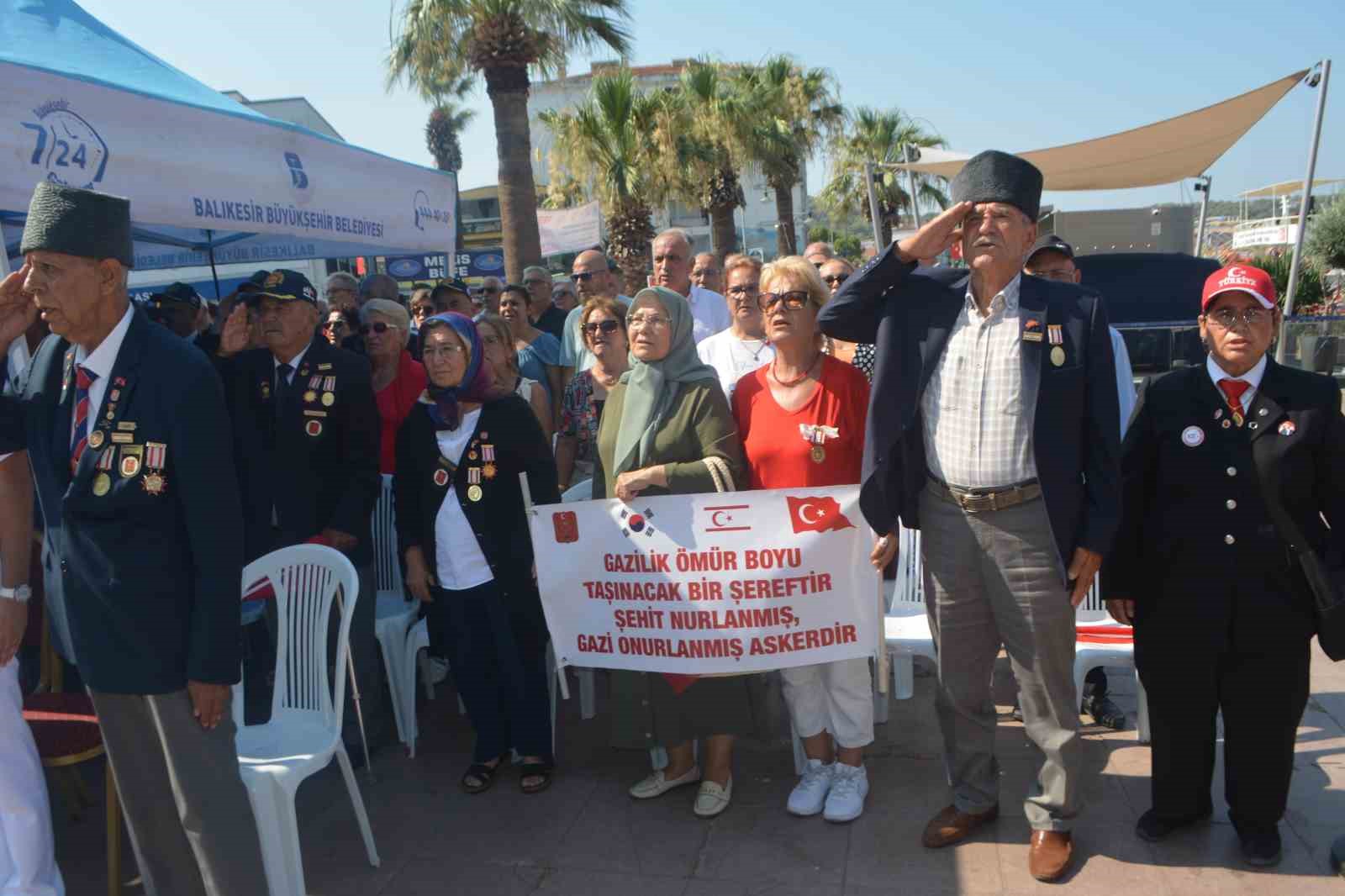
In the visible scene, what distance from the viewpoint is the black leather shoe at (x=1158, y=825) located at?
10.8ft

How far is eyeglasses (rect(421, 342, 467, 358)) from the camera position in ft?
12.8

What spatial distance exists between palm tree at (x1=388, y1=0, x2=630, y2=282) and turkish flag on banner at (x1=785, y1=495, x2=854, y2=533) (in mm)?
11387

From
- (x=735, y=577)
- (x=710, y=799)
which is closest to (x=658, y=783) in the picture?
(x=710, y=799)

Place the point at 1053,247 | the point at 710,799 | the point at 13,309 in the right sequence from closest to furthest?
the point at 13,309
the point at 710,799
the point at 1053,247

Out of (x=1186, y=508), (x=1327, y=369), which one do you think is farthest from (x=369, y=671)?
(x=1327, y=369)

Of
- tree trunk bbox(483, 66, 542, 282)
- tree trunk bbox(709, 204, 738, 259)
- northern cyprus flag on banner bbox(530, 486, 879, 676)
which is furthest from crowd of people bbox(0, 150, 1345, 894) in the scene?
tree trunk bbox(709, 204, 738, 259)

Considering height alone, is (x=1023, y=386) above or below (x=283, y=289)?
below

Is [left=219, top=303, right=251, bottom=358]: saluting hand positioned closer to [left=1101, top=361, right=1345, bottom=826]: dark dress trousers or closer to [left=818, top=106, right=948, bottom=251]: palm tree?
[left=1101, top=361, right=1345, bottom=826]: dark dress trousers

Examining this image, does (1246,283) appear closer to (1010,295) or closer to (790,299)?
(1010,295)

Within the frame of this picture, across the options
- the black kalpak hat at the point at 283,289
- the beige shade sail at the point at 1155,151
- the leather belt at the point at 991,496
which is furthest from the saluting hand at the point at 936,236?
the beige shade sail at the point at 1155,151

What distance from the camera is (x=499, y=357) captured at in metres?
4.70

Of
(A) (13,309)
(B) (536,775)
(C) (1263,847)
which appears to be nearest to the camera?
(A) (13,309)

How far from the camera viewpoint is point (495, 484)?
3.92 meters

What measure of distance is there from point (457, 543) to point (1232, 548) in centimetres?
279
